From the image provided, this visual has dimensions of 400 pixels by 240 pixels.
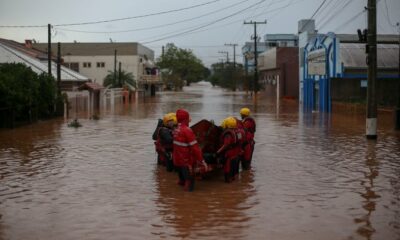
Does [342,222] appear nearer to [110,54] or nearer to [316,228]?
[316,228]

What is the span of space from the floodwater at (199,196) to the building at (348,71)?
2363 cm

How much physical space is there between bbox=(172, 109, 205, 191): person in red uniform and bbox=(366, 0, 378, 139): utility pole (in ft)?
35.4

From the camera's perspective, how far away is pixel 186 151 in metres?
10.3

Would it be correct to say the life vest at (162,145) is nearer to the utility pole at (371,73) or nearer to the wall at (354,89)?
the utility pole at (371,73)

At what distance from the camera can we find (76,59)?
86.8 m

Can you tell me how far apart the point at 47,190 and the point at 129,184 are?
4.90 ft

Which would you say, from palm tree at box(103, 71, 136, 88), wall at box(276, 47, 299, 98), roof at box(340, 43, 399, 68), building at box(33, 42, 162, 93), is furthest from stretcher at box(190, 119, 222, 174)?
building at box(33, 42, 162, 93)

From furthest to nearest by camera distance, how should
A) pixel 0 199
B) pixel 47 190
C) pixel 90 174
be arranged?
pixel 90 174 < pixel 47 190 < pixel 0 199

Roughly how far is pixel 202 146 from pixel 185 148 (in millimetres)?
1899

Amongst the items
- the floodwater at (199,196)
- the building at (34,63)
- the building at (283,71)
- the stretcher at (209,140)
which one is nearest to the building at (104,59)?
the building at (283,71)

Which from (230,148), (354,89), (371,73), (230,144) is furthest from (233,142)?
(354,89)

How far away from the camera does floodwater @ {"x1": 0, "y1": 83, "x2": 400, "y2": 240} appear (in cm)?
772

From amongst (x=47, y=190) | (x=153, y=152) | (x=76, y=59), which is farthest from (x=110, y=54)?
(x=47, y=190)

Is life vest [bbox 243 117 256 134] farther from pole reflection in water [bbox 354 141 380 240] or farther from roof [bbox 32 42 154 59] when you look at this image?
roof [bbox 32 42 154 59]
